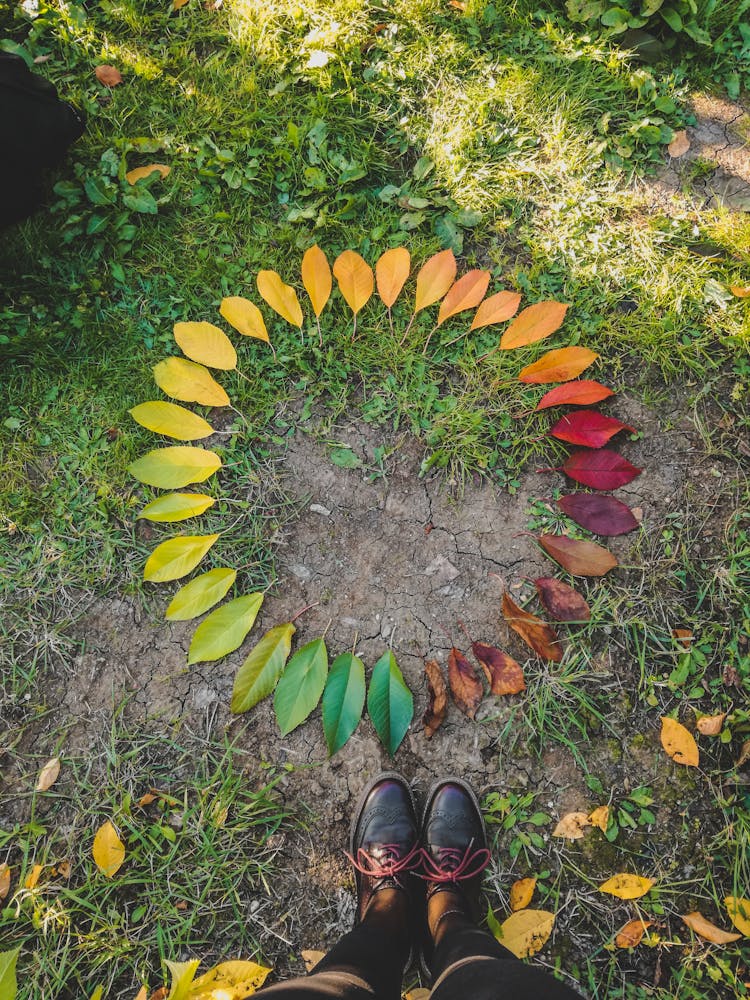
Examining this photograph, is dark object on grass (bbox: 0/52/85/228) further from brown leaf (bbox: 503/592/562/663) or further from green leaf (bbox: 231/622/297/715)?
brown leaf (bbox: 503/592/562/663)

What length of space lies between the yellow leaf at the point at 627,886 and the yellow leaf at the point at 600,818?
13 cm

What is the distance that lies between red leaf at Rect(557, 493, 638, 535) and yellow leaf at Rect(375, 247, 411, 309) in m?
0.91

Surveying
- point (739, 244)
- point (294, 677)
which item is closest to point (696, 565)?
point (739, 244)

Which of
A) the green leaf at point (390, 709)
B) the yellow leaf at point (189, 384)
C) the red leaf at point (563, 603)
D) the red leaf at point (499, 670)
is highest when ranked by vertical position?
the yellow leaf at point (189, 384)

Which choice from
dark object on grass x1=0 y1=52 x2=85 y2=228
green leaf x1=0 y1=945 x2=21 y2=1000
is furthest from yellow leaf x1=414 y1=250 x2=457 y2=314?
green leaf x1=0 y1=945 x2=21 y2=1000

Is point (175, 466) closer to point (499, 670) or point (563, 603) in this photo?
point (499, 670)

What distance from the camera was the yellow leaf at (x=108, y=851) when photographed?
1694 mm

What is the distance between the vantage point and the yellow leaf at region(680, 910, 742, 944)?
162 centimetres

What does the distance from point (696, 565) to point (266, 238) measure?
1.86m

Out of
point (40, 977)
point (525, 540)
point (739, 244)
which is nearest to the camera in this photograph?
point (40, 977)

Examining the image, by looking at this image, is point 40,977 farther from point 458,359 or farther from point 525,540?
point 458,359

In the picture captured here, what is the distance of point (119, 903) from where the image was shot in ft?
5.55

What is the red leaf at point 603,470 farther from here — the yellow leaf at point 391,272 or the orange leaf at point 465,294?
the yellow leaf at point 391,272

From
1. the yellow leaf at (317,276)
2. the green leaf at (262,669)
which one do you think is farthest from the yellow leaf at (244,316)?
the green leaf at (262,669)
